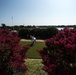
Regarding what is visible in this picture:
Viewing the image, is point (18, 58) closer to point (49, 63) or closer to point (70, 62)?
point (49, 63)

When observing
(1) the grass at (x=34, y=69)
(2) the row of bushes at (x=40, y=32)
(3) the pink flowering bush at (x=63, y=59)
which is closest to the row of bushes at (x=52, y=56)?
(3) the pink flowering bush at (x=63, y=59)

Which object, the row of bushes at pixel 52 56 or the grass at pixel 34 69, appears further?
the grass at pixel 34 69

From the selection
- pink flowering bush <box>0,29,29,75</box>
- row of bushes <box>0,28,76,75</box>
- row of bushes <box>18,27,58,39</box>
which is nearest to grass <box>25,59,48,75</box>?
row of bushes <box>0,28,76,75</box>

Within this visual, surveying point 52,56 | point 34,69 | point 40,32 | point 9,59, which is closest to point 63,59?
point 52,56

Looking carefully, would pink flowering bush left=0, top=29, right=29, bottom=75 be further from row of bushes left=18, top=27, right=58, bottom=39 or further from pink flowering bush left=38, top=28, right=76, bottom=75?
row of bushes left=18, top=27, right=58, bottom=39

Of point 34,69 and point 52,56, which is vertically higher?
point 52,56

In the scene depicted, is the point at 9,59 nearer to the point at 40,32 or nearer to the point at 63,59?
the point at 63,59

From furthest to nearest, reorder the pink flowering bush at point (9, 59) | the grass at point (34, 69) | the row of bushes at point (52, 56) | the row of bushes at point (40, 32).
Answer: the row of bushes at point (40, 32) < the grass at point (34, 69) < the pink flowering bush at point (9, 59) < the row of bushes at point (52, 56)

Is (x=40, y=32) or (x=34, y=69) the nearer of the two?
(x=34, y=69)

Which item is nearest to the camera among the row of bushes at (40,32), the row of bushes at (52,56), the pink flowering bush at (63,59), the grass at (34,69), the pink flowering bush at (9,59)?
the pink flowering bush at (63,59)

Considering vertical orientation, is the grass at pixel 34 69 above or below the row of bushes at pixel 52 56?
below

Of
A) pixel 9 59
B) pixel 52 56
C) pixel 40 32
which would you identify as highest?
pixel 52 56

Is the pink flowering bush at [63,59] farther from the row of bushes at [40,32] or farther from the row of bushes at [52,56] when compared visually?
the row of bushes at [40,32]

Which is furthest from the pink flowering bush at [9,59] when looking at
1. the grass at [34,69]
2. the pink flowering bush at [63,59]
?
the pink flowering bush at [63,59]
